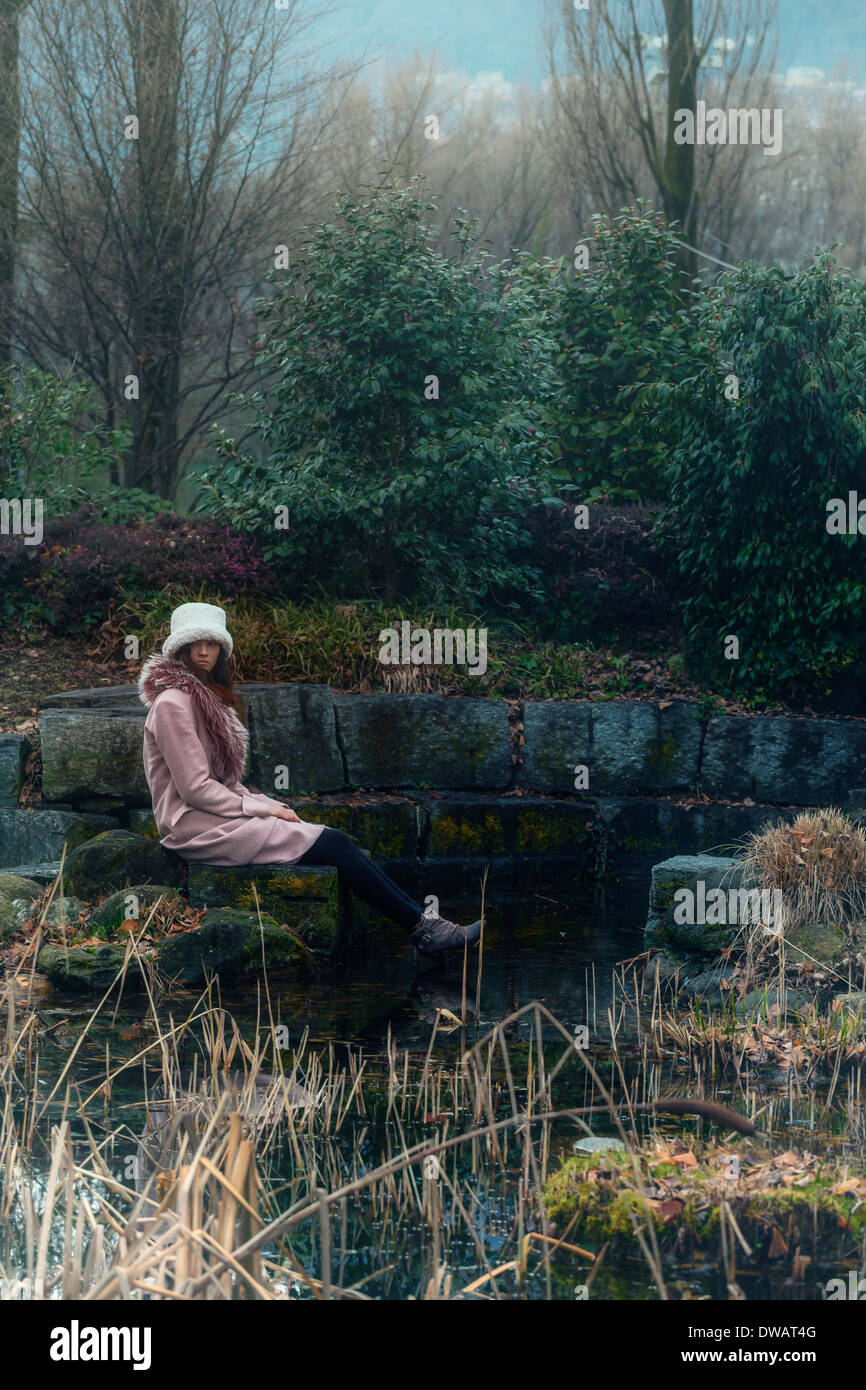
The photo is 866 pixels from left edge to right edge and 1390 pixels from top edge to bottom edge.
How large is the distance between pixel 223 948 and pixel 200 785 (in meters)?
0.73

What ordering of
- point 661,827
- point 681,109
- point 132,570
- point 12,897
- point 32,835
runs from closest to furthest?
point 12,897 → point 32,835 → point 661,827 → point 132,570 → point 681,109

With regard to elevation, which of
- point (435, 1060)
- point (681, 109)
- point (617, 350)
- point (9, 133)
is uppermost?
point (681, 109)

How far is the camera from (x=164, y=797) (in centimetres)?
614

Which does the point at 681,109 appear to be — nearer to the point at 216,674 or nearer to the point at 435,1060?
the point at 216,674

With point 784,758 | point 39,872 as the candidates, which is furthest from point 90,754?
point 784,758

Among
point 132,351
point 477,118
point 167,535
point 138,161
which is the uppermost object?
point 477,118

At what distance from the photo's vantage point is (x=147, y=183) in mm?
12375

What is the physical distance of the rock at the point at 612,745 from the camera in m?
8.73

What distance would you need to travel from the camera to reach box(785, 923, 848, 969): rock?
5.53 m

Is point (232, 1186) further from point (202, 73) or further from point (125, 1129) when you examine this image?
point (202, 73)

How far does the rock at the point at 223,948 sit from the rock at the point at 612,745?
3.14 metres

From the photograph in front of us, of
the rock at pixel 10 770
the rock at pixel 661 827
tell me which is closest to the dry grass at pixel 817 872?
the rock at pixel 661 827
